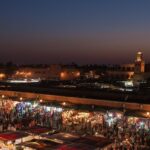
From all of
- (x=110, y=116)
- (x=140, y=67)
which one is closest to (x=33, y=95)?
(x=110, y=116)

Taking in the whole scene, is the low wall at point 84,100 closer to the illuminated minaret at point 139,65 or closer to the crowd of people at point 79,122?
the crowd of people at point 79,122

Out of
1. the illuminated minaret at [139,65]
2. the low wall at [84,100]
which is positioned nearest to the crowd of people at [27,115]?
the low wall at [84,100]

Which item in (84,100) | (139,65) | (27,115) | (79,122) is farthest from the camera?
(139,65)

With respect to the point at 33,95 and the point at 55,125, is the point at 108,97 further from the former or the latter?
the point at 33,95

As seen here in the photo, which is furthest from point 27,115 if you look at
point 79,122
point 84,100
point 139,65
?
point 139,65

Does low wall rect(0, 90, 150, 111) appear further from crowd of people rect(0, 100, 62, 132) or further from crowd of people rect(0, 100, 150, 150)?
crowd of people rect(0, 100, 62, 132)

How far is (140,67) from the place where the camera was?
47.9 meters

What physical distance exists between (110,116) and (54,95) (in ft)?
14.2

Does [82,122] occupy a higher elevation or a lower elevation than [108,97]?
lower

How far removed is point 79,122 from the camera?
17.3 metres

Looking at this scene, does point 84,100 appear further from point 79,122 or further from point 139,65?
point 139,65

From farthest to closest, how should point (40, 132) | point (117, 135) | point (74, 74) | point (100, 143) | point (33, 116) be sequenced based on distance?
point (74, 74) < point (33, 116) < point (117, 135) < point (40, 132) < point (100, 143)

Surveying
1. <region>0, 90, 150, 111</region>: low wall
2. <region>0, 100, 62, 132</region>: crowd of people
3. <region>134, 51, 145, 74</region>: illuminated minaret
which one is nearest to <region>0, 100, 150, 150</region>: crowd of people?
<region>0, 100, 62, 132</region>: crowd of people

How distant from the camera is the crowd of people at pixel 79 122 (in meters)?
15.1
